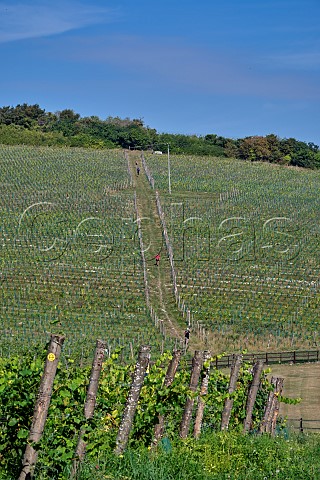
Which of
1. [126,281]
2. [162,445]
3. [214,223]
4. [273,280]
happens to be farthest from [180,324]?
[162,445]

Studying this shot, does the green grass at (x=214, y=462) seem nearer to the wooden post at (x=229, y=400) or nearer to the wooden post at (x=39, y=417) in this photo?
the wooden post at (x=39, y=417)

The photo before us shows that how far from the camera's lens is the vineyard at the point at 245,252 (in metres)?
44.6

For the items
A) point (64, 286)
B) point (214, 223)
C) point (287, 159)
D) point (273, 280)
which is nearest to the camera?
point (64, 286)

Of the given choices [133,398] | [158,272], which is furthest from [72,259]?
[133,398]

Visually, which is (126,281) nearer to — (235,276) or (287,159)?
(235,276)

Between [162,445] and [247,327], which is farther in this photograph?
[247,327]

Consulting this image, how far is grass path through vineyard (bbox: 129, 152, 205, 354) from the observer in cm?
4327

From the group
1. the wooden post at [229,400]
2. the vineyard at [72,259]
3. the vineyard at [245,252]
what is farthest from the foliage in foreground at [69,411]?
the vineyard at [245,252]

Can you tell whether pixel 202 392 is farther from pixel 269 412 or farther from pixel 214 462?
pixel 214 462

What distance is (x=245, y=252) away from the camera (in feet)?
190

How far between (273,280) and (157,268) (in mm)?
6465


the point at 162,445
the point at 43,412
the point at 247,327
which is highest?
the point at 43,412

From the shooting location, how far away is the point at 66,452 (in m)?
11.1

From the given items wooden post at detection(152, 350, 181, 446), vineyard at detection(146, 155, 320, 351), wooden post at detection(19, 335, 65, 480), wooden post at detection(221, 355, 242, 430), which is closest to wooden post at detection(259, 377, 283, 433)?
wooden post at detection(221, 355, 242, 430)
